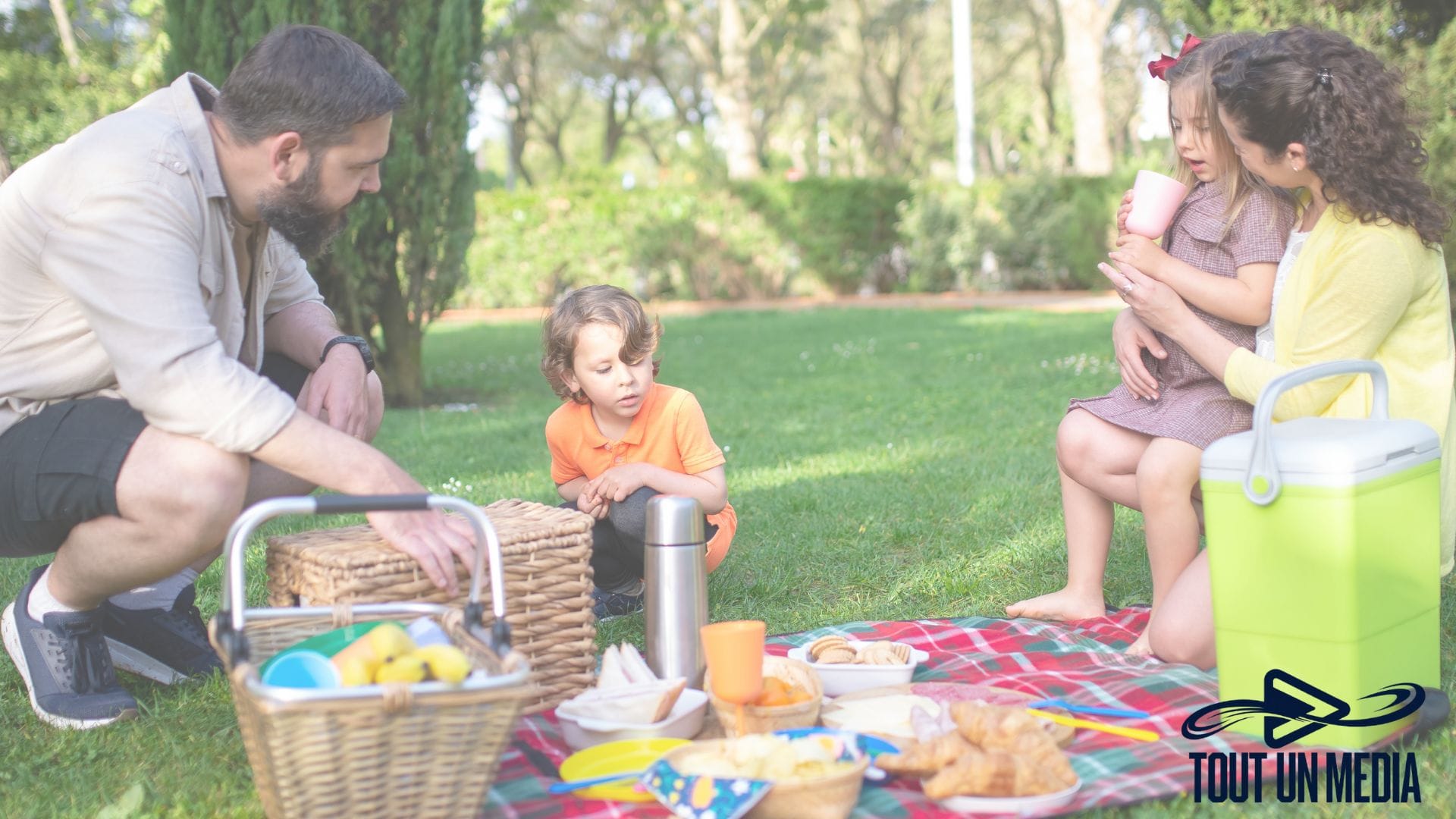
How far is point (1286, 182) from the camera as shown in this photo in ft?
9.12

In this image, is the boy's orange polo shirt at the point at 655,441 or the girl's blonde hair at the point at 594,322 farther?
the boy's orange polo shirt at the point at 655,441

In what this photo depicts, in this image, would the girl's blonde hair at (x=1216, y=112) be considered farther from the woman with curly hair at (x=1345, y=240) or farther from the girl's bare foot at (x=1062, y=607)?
the girl's bare foot at (x=1062, y=607)

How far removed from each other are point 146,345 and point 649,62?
104ft

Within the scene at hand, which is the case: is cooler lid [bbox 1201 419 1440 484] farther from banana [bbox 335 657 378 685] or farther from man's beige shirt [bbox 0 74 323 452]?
man's beige shirt [bbox 0 74 323 452]

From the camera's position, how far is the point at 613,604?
11.8 feet

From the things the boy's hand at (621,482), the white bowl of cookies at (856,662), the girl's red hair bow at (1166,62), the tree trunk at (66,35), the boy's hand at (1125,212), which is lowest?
the white bowl of cookies at (856,662)

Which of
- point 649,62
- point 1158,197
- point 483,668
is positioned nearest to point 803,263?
point 1158,197

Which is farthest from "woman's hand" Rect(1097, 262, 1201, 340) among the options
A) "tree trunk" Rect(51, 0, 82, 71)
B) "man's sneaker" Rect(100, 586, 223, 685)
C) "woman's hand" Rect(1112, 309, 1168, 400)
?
Answer: "tree trunk" Rect(51, 0, 82, 71)

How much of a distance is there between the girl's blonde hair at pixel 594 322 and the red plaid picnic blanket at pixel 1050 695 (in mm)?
851

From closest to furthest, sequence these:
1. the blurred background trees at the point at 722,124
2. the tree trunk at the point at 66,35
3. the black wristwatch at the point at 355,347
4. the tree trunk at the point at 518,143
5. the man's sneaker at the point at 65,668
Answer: the man's sneaker at the point at 65,668 → the black wristwatch at the point at 355,347 → the blurred background trees at the point at 722,124 → the tree trunk at the point at 66,35 → the tree trunk at the point at 518,143

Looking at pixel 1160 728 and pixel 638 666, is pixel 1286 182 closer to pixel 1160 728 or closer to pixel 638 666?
pixel 1160 728

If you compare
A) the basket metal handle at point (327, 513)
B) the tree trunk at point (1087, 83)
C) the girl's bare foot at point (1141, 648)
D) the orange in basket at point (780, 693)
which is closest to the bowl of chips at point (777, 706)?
the orange in basket at point (780, 693)

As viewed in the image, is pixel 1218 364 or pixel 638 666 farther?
pixel 1218 364

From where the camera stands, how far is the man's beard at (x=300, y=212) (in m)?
2.72
